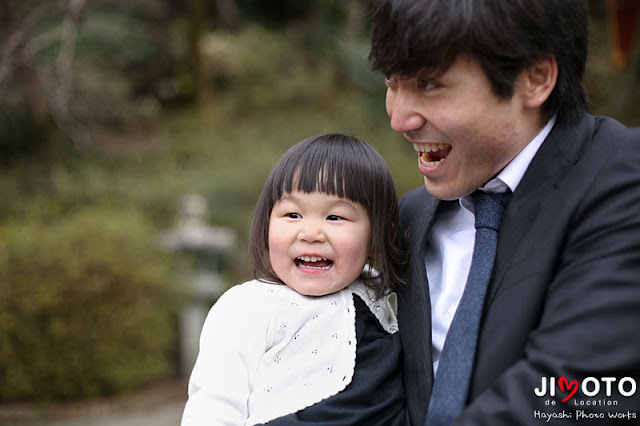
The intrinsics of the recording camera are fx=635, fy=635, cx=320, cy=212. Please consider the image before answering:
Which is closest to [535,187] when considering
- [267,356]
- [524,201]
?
[524,201]

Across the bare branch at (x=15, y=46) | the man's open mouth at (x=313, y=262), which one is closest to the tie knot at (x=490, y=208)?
the man's open mouth at (x=313, y=262)

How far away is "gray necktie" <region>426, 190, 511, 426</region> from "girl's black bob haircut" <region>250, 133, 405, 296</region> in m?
0.33

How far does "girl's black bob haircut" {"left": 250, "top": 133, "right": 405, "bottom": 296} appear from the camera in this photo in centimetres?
191

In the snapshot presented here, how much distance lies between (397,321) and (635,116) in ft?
18.4

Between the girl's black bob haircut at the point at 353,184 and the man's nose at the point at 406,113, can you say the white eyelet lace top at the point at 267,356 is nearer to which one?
the girl's black bob haircut at the point at 353,184

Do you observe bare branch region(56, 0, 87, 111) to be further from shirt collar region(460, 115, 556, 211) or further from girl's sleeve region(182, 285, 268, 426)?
shirt collar region(460, 115, 556, 211)

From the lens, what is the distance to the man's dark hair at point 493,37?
152cm

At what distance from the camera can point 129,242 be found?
239 inches

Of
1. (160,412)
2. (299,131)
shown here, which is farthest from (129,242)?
(299,131)

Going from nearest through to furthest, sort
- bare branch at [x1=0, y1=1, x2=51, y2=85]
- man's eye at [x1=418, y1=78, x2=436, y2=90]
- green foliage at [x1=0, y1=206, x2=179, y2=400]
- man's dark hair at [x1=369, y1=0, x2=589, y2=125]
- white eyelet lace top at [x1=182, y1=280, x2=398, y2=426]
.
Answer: man's dark hair at [x1=369, y1=0, x2=589, y2=125] → man's eye at [x1=418, y1=78, x2=436, y2=90] → white eyelet lace top at [x1=182, y1=280, x2=398, y2=426] → green foliage at [x1=0, y1=206, x2=179, y2=400] → bare branch at [x1=0, y1=1, x2=51, y2=85]

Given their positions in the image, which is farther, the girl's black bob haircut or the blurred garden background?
the blurred garden background

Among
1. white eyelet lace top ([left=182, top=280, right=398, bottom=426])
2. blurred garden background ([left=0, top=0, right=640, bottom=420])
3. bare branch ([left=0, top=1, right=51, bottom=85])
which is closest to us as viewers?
white eyelet lace top ([left=182, top=280, right=398, bottom=426])

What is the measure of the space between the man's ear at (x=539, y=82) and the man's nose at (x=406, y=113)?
0.27 meters

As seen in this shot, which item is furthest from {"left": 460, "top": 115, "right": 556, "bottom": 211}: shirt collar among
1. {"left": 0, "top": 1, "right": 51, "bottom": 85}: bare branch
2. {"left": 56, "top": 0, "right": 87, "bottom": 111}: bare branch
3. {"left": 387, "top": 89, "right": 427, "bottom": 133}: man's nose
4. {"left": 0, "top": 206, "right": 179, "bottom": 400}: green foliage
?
{"left": 0, "top": 1, "right": 51, "bottom": 85}: bare branch
